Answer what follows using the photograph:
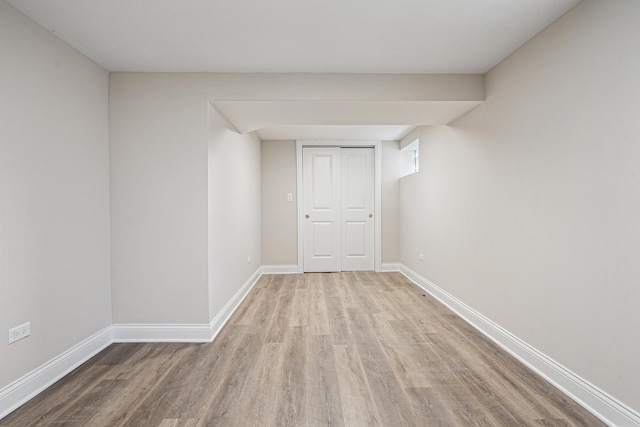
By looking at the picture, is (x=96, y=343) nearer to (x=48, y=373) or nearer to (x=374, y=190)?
(x=48, y=373)

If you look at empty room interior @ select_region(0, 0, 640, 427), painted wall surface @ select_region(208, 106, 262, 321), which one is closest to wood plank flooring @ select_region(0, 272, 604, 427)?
empty room interior @ select_region(0, 0, 640, 427)

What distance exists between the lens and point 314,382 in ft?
6.35

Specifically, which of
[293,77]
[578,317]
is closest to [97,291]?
[293,77]

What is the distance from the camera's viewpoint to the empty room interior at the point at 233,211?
5.33 ft

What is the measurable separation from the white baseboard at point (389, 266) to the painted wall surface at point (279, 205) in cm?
147

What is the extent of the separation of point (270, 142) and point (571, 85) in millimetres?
4028

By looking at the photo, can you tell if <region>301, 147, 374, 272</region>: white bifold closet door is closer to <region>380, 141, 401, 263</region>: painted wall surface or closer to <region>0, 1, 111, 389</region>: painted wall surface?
<region>380, 141, 401, 263</region>: painted wall surface

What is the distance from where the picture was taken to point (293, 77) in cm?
257

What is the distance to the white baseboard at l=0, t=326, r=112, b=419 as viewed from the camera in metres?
1.70

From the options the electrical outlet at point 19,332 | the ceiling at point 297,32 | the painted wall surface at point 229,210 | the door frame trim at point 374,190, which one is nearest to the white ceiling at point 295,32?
the ceiling at point 297,32

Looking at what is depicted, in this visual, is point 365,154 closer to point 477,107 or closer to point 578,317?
point 477,107

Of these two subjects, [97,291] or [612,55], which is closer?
[612,55]

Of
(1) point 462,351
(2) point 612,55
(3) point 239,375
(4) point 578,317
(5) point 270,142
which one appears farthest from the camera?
(5) point 270,142

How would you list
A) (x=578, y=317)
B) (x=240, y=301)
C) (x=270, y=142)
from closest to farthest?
(x=578, y=317)
(x=240, y=301)
(x=270, y=142)
